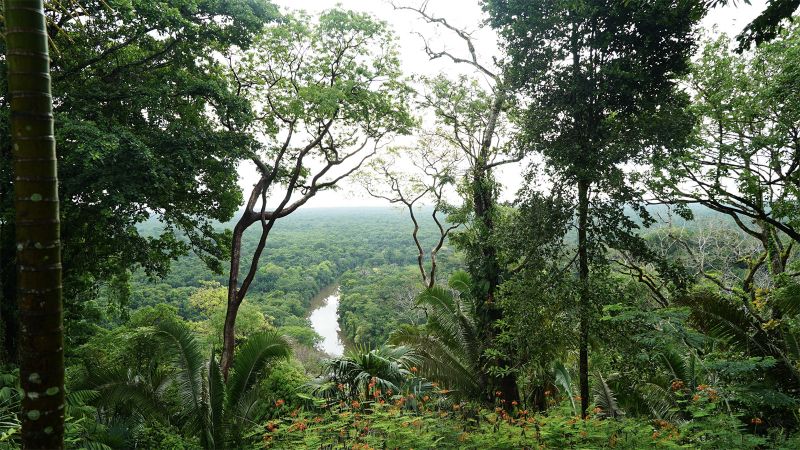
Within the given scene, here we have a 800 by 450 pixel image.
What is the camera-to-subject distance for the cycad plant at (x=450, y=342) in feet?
32.0

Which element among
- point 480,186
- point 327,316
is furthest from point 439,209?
point 327,316

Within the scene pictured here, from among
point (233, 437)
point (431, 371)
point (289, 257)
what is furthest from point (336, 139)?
point (289, 257)

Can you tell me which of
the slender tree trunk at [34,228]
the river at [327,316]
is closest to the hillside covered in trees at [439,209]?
the slender tree trunk at [34,228]

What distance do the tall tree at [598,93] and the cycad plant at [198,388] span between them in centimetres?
558

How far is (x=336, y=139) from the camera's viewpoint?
12070mm

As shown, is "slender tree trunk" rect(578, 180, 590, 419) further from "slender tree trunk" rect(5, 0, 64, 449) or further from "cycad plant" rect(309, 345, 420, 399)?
"slender tree trunk" rect(5, 0, 64, 449)

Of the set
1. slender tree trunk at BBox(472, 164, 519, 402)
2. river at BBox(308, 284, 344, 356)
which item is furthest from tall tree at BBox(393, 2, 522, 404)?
river at BBox(308, 284, 344, 356)

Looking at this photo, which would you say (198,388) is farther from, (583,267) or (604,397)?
(604,397)

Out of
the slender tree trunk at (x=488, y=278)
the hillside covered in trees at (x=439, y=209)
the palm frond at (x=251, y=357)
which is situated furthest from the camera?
the slender tree trunk at (x=488, y=278)

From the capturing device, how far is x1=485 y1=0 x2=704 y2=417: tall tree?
17.2 ft

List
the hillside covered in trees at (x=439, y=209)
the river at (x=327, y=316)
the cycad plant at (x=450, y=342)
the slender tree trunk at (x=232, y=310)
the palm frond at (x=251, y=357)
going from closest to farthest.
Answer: the hillside covered in trees at (x=439, y=209)
the palm frond at (x=251, y=357)
the cycad plant at (x=450, y=342)
the slender tree trunk at (x=232, y=310)
the river at (x=327, y=316)

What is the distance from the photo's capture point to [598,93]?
5340 mm

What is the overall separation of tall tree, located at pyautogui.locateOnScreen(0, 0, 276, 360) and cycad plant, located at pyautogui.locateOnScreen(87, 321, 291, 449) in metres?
2.29

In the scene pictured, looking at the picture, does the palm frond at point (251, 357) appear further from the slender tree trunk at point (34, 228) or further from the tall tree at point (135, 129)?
the slender tree trunk at point (34, 228)
